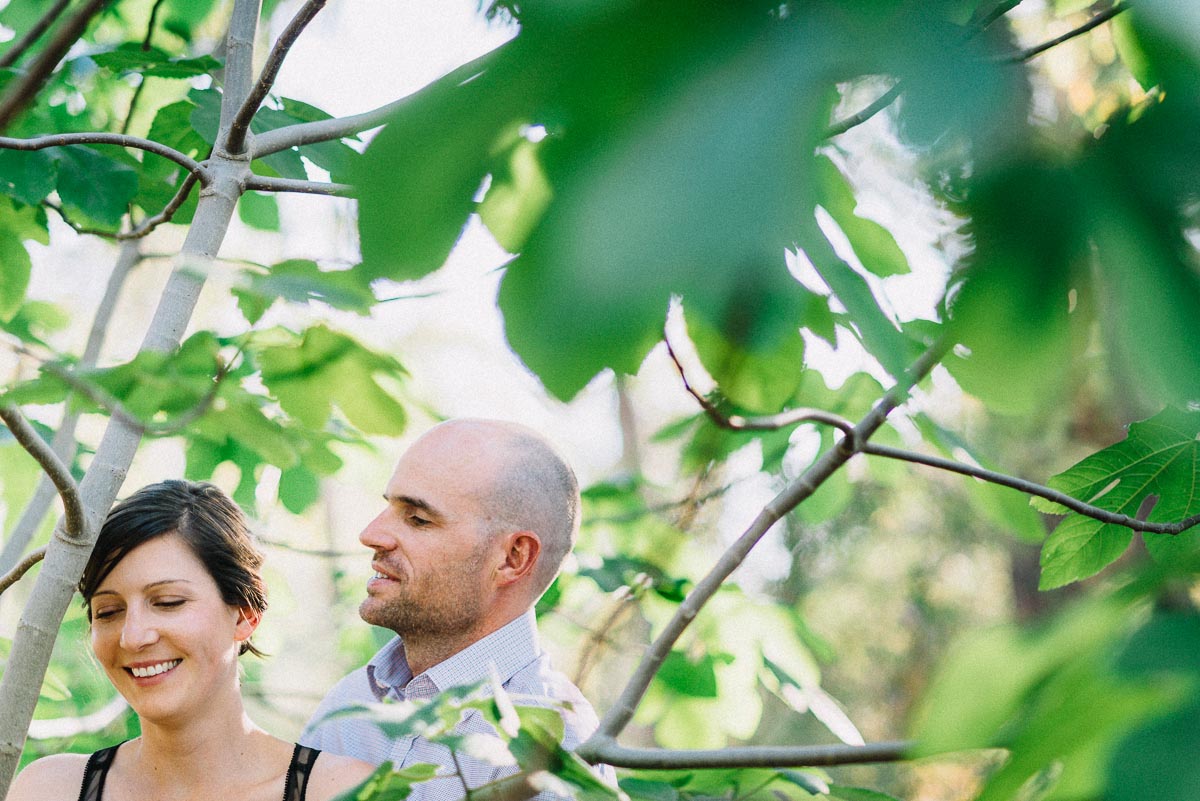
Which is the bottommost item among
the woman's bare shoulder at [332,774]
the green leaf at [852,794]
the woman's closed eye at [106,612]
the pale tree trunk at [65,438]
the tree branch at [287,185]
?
the woman's bare shoulder at [332,774]

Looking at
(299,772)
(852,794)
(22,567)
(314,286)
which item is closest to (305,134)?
(22,567)

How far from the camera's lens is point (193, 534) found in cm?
178

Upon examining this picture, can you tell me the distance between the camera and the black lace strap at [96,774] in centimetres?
175

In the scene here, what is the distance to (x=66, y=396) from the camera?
3.73 feet

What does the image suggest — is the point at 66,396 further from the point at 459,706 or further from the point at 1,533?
the point at 1,533

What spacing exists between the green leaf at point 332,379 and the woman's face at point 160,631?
0.69m

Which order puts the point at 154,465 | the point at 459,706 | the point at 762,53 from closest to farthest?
the point at 762,53 → the point at 459,706 → the point at 154,465

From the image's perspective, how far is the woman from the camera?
170 centimetres

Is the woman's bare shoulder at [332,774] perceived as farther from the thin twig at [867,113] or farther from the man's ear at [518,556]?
the thin twig at [867,113]

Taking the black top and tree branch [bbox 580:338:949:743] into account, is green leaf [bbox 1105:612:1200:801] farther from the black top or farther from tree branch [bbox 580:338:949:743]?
the black top

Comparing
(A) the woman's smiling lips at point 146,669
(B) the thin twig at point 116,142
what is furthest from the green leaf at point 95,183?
(A) the woman's smiling lips at point 146,669

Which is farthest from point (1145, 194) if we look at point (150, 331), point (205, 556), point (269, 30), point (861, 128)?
point (269, 30)

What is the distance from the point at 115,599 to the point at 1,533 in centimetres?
108

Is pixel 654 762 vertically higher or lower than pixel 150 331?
lower
